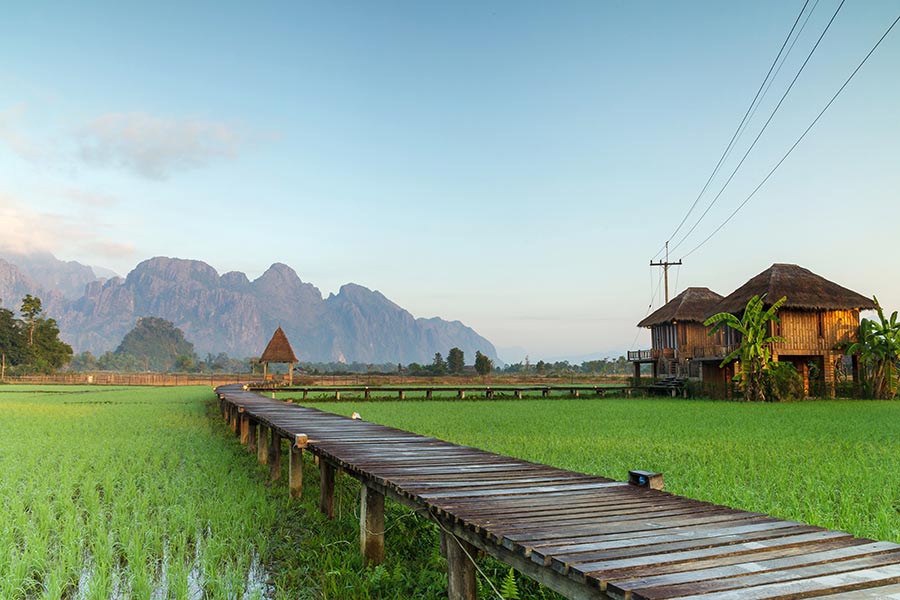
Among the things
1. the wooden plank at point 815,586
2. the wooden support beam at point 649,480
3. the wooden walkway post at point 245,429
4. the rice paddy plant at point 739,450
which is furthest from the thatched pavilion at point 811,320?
the wooden plank at point 815,586

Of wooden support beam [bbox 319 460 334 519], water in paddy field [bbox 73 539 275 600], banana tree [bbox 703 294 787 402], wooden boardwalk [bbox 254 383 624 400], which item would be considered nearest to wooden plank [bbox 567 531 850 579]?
water in paddy field [bbox 73 539 275 600]

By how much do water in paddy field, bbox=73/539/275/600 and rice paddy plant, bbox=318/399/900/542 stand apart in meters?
3.74

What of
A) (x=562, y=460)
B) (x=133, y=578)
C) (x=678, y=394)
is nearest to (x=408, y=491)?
(x=133, y=578)

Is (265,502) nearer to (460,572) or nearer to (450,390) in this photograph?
(460,572)

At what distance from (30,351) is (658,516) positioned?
228 feet

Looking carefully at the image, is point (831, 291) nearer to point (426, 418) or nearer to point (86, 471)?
point (426, 418)

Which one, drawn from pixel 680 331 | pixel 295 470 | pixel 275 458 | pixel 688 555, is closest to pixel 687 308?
pixel 680 331

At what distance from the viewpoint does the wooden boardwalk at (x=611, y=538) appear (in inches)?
93.9

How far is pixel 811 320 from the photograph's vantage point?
89.4ft

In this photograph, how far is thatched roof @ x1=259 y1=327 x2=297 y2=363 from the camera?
3738 centimetres

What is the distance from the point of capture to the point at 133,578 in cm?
428

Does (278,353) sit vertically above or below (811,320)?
below

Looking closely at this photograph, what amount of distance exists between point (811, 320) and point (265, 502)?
26.4 meters

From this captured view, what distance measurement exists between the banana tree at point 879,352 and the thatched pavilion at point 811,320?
37.0 inches
